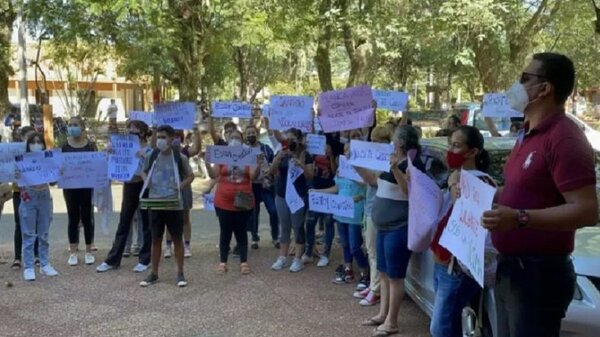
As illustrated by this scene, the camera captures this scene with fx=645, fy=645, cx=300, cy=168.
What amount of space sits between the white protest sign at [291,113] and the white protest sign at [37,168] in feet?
8.31

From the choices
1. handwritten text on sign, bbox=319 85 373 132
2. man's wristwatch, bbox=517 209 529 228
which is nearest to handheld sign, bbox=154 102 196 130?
handwritten text on sign, bbox=319 85 373 132

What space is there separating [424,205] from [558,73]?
1.62m

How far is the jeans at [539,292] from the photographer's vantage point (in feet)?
8.71

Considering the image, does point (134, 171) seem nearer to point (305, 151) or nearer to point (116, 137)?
point (116, 137)

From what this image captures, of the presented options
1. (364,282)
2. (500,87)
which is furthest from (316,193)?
(500,87)

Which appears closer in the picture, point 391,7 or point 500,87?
point 391,7

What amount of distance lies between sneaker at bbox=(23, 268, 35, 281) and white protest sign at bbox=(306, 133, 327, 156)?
336 centimetres

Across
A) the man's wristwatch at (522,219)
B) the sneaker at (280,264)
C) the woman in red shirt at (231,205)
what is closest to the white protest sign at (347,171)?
the woman in red shirt at (231,205)

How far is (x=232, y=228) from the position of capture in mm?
7426

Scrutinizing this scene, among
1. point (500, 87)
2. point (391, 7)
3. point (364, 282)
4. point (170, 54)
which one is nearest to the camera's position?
point (364, 282)

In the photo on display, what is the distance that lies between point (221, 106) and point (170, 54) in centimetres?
966

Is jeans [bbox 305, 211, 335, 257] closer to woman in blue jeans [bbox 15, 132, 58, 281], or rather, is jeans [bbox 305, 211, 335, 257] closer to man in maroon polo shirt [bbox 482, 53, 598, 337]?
woman in blue jeans [bbox 15, 132, 58, 281]

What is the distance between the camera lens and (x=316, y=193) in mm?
7035

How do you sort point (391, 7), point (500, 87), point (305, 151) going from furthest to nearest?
point (500, 87), point (391, 7), point (305, 151)
